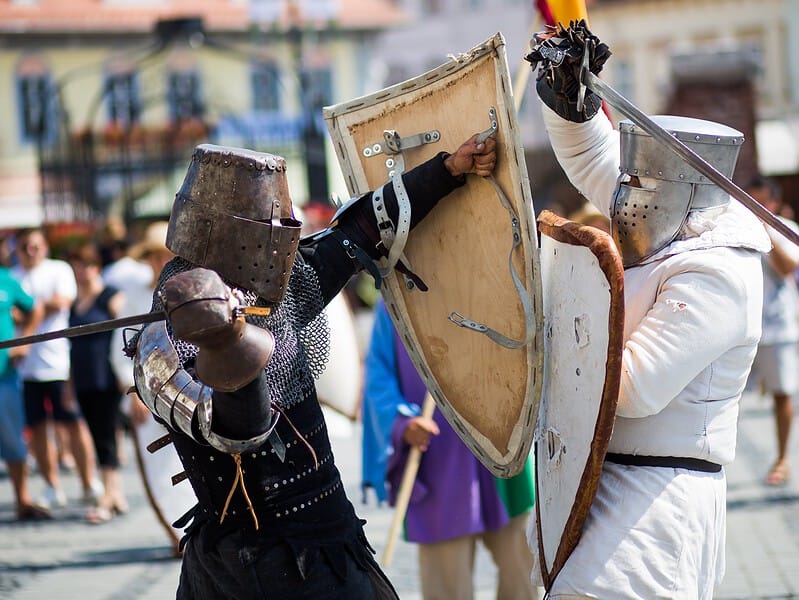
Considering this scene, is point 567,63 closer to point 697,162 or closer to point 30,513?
point 697,162

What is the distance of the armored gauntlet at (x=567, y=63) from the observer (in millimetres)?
3088

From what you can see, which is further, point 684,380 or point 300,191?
point 300,191

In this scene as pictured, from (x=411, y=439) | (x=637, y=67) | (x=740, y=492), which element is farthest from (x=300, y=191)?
(x=411, y=439)

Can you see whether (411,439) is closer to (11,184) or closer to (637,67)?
(11,184)

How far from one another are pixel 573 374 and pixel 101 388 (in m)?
5.08

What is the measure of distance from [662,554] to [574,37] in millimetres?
1304

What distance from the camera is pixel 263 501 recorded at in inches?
117

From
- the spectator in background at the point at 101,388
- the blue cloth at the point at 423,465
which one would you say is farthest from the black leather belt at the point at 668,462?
the spectator in background at the point at 101,388

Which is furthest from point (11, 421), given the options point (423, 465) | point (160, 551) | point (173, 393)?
point (173, 393)

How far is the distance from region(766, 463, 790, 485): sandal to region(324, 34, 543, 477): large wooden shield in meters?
4.19

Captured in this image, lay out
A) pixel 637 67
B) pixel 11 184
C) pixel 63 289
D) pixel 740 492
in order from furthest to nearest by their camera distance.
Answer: pixel 637 67 < pixel 11 184 < pixel 63 289 < pixel 740 492

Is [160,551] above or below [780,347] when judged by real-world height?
below

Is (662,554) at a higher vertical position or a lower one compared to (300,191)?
lower

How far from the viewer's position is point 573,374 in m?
3.11
